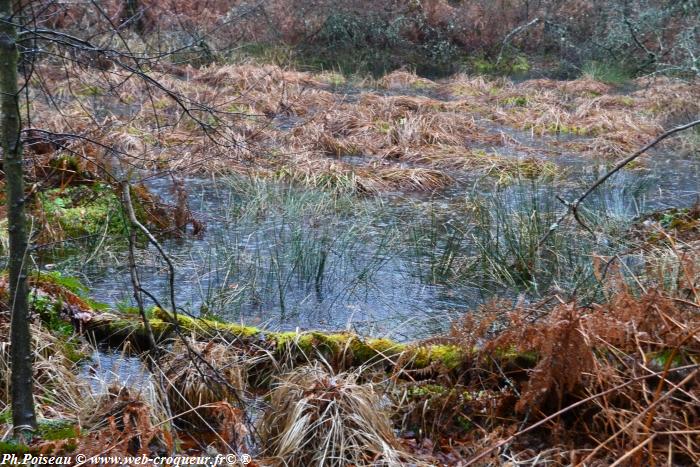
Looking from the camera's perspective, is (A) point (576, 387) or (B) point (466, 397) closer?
(A) point (576, 387)

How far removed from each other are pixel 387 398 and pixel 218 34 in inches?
590

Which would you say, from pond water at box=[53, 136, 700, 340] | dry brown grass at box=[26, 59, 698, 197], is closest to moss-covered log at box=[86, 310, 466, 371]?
pond water at box=[53, 136, 700, 340]

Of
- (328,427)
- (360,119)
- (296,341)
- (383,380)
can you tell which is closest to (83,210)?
(296,341)

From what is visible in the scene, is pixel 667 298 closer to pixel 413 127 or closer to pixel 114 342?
pixel 114 342

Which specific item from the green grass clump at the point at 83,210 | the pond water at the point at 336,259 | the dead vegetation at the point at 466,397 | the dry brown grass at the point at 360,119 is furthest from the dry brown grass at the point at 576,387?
the dry brown grass at the point at 360,119

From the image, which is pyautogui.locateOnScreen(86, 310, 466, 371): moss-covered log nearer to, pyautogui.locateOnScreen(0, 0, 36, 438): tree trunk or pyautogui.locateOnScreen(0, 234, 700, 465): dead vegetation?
pyautogui.locateOnScreen(0, 234, 700, 465): dead vegetation

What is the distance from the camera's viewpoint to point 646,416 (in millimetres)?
3150

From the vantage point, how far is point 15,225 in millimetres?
2697

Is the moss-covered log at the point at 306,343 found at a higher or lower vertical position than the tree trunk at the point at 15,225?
lower

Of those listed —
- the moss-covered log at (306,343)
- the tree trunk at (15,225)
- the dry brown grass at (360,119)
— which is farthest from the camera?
the dry brown grass at (360,119)

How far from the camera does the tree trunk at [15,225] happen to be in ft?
8.46

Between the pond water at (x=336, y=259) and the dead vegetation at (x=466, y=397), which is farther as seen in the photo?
the pond water at (x=336, y=259)

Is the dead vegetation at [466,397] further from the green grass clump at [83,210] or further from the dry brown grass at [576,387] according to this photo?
the green grass clump at [83,210]

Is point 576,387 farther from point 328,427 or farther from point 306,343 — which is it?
point 306,343
